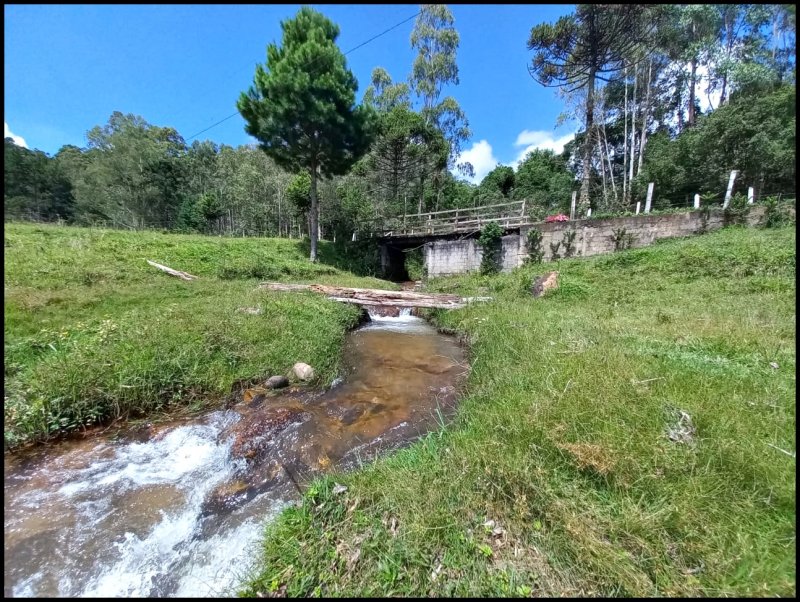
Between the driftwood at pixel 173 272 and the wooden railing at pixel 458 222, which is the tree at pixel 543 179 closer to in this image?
the wooden railing at pixel 458 222

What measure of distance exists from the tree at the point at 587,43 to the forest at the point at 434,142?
0.19 ft

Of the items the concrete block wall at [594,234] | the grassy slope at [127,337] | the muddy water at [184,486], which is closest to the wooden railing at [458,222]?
the concrete block wall at [594,234]

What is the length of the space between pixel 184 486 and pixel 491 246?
1542 cm

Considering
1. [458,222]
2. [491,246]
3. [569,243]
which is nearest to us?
[569,243]

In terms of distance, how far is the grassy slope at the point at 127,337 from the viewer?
394 centimetres

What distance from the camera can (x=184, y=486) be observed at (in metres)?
3.14

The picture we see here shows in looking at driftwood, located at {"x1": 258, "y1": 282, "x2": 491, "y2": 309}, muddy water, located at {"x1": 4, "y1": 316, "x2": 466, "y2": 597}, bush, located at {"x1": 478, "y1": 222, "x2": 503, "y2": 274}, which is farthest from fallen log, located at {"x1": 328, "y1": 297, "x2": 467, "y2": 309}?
bush, located at {"x1": 478, "y1": 222, "x2": 503, "y2": 274}

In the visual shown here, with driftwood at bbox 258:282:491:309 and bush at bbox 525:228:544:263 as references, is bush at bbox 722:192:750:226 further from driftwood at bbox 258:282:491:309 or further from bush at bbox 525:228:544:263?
driftwood at bbox 258:282:491:309

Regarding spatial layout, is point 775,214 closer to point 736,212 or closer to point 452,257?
point 736,212

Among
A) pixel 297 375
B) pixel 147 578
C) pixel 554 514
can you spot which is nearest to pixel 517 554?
pixel 554 514

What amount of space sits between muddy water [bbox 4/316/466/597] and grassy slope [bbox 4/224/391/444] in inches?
19.0

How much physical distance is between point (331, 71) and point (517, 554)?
61.5 ft

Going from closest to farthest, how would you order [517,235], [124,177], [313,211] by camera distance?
[517,235] → [313,211] → [124,177]

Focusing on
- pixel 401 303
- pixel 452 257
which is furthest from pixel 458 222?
pixel 401 303
